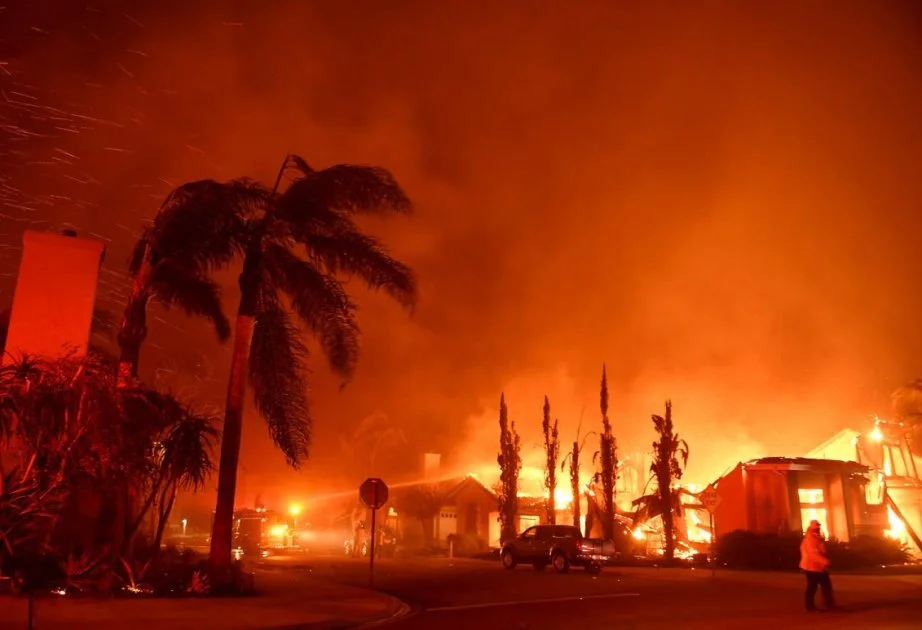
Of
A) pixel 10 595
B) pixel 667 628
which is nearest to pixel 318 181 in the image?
pixel 10 595

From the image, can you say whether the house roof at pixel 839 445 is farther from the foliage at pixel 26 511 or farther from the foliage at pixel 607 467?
the foliage at pixel 26 511

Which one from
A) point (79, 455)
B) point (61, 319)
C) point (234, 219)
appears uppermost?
point (234, 219)

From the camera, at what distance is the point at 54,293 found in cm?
1730

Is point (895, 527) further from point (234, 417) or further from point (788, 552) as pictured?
point (234, 417)

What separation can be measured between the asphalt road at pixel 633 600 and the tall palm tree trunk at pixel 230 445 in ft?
13.5

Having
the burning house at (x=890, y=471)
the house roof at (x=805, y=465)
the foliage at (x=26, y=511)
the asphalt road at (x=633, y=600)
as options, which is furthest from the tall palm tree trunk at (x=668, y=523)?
the foliage at (x=26, y=511)

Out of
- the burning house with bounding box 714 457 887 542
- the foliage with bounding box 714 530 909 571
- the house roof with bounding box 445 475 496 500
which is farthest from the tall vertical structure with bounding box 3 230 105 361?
the house roof with bounding box 445 475 496 500

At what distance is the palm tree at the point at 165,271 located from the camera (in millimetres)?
17656

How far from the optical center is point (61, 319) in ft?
56.5

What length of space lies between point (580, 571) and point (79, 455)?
63.2 feet

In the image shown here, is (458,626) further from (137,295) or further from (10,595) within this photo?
(137,295)

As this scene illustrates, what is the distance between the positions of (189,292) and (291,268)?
277 centimetres

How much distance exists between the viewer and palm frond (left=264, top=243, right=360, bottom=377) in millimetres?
18844

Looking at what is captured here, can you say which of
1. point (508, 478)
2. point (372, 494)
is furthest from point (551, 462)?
point (372, 494)
